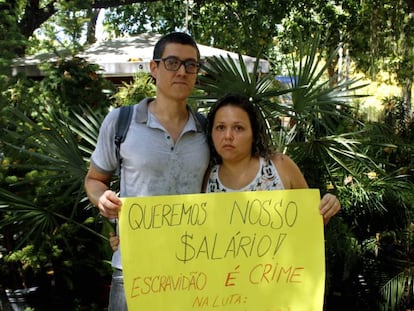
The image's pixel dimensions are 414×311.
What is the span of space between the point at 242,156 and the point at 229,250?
357 millimetres

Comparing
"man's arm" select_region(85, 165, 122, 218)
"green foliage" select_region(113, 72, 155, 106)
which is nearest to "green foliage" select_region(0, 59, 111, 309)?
"green foliage" select_region(113, 72, 155, 106)

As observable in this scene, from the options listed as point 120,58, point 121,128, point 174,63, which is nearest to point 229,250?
point 121,128

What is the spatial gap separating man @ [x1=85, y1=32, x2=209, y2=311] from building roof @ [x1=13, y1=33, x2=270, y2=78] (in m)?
4.79

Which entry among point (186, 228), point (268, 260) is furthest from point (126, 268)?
point (268, 260)

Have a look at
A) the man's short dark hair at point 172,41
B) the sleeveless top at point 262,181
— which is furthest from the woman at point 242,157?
the man's short dark hair at point 172,41

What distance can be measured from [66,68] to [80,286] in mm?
2126

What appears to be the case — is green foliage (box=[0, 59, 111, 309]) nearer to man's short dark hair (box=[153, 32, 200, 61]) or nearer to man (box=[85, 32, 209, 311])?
man (box=[85, 32, 209, 311])

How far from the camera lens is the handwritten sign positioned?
195 centimetres

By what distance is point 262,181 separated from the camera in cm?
204

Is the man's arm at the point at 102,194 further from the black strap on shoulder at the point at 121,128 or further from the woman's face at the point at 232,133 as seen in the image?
the woman's face at the point at 232,133

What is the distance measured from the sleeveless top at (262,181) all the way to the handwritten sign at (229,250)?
0.06 meters

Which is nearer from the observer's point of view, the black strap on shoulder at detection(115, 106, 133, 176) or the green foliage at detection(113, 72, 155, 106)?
the black strap on shoulder at detection(115, 106, 133, 176)

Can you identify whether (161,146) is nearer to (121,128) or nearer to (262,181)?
(121,128)

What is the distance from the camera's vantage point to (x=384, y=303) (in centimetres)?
453
